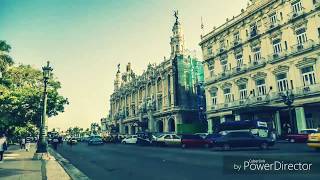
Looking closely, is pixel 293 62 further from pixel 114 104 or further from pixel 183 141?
pixel 114 104

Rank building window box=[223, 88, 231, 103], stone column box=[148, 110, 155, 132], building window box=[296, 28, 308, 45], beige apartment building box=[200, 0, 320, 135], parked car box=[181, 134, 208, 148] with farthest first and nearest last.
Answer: stone column box=[148, 110, 155, 132], building window box=[223, 88, 231, 103], building window box=[296, 28, 308, 45], beige apartment building box=[200, 0, 320, 135], parked car box=[181, 134, 208, 148]

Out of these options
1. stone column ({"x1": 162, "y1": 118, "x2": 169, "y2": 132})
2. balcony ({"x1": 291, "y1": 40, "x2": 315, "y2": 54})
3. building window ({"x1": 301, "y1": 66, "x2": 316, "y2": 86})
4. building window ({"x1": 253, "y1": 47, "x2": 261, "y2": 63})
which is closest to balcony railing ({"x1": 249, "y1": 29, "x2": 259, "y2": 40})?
building window ({"x1": 253, "y1": 47, "x2": 261, "y2": 63})

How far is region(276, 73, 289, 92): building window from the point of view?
101 feet

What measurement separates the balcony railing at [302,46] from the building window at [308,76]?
1.99 meters

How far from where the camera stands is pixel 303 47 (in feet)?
94.9

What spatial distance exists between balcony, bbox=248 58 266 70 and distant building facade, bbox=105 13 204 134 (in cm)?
1564

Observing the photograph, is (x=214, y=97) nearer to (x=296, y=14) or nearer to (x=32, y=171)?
(x=296, y=14)

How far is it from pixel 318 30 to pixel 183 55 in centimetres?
2617

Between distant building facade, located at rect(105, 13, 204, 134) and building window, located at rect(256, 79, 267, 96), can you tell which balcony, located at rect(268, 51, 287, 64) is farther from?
distant building facade, located at rect(105, 13, 204, 134)

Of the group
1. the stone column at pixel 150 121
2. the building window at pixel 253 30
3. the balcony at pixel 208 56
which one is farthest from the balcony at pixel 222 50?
the stone column at pixel 150 121

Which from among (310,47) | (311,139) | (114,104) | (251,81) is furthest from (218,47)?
(114,104)

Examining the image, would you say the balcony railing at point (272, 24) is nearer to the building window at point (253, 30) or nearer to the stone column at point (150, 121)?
the building window at point (253, 30)

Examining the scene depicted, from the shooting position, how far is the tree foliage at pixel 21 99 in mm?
24594

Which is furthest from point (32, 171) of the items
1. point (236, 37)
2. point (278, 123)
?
point (236, 37)
